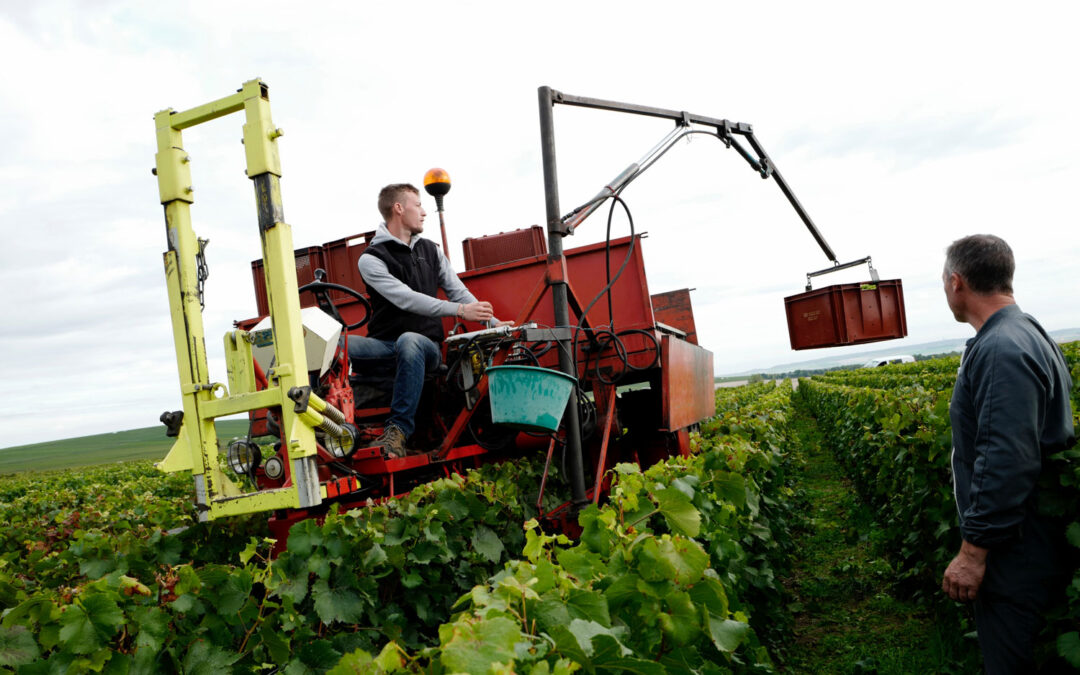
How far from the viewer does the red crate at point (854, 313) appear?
391 inches

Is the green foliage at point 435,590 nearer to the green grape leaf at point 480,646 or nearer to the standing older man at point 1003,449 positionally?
the green grape leaf at point 480,646

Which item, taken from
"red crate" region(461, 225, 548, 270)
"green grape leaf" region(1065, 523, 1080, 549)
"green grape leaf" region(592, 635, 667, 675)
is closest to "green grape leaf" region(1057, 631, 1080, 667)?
"green grape leaf" region(1065, 523, 1080, 549)

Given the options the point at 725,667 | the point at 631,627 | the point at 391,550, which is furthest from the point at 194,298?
the point at 725,667

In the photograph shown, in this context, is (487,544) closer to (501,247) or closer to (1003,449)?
(1003,449)

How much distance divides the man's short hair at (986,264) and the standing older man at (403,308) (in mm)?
2657

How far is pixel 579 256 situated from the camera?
19.1 ft

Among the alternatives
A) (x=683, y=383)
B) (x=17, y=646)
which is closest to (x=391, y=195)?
(x=683, y=383)

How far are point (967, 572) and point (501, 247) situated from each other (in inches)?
193

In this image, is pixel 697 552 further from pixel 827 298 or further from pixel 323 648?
pixel 827 298

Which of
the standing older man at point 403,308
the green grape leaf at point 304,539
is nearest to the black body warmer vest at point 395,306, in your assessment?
the standing older man at point 403,308

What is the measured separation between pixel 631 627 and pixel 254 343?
2399mm

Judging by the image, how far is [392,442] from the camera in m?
4.23

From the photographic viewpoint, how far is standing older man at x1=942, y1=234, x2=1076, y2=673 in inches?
92.4

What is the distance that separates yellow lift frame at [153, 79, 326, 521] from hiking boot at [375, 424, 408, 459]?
58 centimetres
